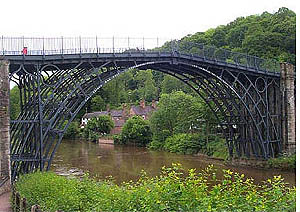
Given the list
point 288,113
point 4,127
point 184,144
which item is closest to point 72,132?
point 184,144

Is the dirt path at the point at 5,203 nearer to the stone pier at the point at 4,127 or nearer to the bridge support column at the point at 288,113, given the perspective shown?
the stone pier at the point at 4,127

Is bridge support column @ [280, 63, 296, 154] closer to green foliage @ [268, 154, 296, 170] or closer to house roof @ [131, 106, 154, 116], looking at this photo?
green foliage @ [268, 154, 296, 170]

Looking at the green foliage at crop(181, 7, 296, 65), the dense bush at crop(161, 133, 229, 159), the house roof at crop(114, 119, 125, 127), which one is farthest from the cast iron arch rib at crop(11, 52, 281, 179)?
the house roof at crop(114, 119, 125, 127)

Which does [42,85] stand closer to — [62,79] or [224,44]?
[62,79]

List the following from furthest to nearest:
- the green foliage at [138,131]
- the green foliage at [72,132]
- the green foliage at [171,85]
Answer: the green foliage at [171,85] < the green foliage at [72,132] < the green foliage at [138,131]

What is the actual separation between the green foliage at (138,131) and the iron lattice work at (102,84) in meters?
17.7

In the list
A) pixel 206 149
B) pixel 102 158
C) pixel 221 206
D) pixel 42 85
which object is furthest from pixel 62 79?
pixel 206 149

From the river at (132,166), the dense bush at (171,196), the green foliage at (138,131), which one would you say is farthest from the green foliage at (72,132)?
the dense bush at (171,196)

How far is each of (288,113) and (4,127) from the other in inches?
795

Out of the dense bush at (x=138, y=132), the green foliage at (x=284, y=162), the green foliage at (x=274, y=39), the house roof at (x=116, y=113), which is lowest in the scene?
the green foliage at (x=284, y=162)

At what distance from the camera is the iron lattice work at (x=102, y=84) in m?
17.9

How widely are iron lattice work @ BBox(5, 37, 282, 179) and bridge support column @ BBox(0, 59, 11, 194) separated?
2.27 ft

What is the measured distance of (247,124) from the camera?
28.3 metres

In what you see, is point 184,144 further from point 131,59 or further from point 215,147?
point 131,59
